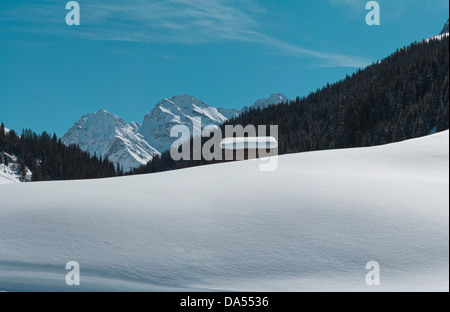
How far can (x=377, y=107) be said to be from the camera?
82.0 meters

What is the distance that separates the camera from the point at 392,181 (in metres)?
6.27

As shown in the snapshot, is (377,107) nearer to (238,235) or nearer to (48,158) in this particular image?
(48,158)

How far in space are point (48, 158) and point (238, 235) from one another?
4064 inches

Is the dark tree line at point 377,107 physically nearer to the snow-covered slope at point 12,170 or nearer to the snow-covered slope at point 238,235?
the snow-covered slope at point 12,170

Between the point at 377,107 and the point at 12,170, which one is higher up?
the point at 377,107

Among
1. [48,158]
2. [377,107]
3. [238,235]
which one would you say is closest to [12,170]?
[48,158]

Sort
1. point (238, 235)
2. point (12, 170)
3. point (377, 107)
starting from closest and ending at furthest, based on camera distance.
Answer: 1. point (238, 235)
2. point (377, 107)
3. point (12, 170)

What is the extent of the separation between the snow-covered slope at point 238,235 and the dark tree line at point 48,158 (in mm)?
91163

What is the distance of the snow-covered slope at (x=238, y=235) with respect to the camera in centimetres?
442

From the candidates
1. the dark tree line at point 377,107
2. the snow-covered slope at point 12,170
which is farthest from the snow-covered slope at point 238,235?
the snow-covered slope at point 12,170

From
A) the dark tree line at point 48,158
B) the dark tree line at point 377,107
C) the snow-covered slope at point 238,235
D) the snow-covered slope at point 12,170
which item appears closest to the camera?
the snow-covered slope at point 238,235

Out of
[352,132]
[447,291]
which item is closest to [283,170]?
[447,291]

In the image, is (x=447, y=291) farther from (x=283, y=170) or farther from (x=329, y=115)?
(x=329, y=115)

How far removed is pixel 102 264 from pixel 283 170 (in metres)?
4.17
